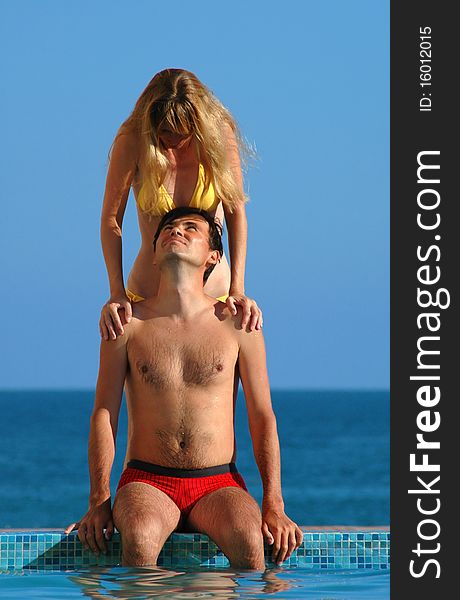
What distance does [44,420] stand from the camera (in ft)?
172

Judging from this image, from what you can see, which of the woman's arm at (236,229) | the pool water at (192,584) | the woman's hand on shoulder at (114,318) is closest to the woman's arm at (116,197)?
the woman's hand on shoulder at (114,318)

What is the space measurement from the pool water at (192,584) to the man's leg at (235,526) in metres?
0.07

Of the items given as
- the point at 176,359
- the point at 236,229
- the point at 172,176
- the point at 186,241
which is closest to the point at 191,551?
the point at 176,359

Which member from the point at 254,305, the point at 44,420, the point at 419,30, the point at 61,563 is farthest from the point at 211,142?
the point at 44,420

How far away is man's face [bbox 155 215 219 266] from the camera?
582cm

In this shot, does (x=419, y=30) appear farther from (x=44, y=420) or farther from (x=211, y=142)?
(x=44, y=420)

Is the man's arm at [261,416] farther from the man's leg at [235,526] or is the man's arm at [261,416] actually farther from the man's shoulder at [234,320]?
the man's leg at [235,526]

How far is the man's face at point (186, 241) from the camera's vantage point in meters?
5.82

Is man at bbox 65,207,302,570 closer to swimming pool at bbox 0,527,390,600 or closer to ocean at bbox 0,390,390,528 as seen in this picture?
swimming pool at bbox 0,527,390,600

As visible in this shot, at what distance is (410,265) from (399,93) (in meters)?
0.91

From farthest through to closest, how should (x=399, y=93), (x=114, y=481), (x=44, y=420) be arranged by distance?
1. (x=44, y=420)
2. (x=114, y=481)
3. (x=399, y=93)

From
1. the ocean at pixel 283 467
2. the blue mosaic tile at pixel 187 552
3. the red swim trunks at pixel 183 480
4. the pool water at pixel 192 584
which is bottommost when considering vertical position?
the pool water at pixel 192 584

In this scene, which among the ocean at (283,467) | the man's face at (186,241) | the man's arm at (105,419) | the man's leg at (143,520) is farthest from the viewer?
the ocean at (283,467)

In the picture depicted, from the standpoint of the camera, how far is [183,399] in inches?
230
